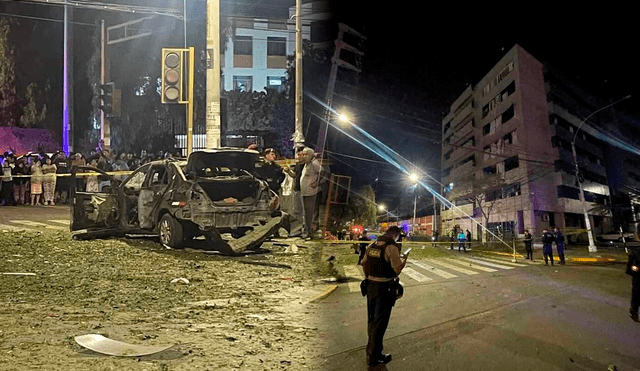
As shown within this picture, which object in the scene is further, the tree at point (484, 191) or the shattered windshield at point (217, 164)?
the tree at point (484, 191)

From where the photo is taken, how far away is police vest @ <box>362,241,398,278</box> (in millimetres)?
5867

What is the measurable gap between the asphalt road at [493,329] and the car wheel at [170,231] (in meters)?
2.77

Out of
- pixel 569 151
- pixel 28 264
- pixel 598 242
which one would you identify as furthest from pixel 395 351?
pixel 569 151

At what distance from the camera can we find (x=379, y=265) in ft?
19.3

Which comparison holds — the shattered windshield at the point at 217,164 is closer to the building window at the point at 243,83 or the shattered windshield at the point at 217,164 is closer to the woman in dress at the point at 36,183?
the woman in dress at the point at 36,183

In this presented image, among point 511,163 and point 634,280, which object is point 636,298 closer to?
point 634,280

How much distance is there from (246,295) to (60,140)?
17.6 metres

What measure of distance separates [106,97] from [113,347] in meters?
13.1

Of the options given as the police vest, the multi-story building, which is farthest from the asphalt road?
the multi-story building

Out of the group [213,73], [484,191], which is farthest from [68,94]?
[484,191]

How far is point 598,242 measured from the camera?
3816 cm

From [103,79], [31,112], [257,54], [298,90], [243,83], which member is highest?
[257,54]

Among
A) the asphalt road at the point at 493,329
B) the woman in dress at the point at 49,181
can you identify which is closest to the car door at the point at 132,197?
the asphalt road at the point at 493,329

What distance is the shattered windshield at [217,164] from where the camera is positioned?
9266 mm
